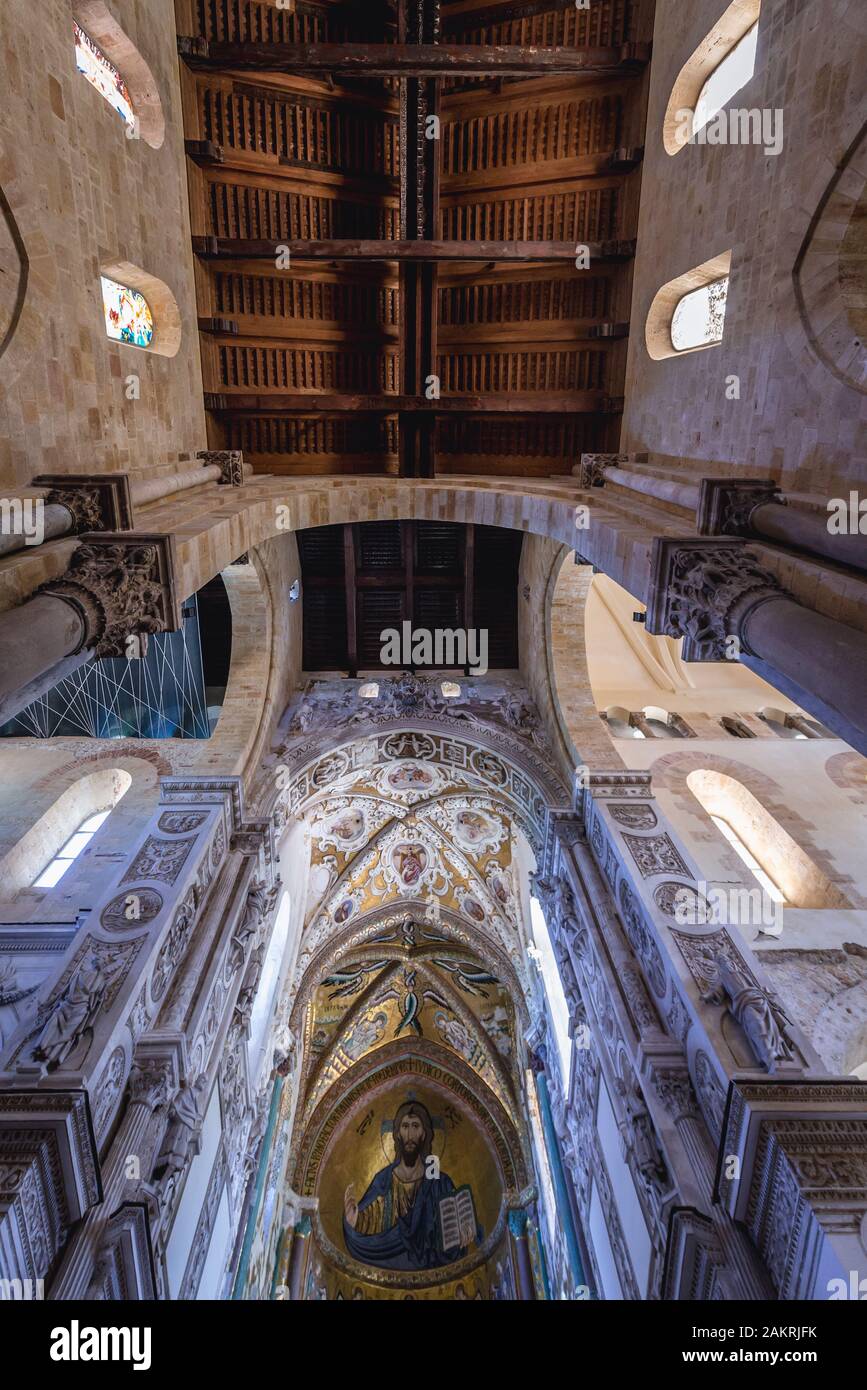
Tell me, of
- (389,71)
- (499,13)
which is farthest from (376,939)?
(499,13)

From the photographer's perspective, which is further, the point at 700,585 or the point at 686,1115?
the point at 686,1115

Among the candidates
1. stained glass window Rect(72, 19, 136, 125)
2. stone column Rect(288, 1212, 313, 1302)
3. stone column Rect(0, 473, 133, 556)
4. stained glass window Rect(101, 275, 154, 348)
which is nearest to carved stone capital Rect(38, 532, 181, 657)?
stone column Rect(0, 473, 133, 556)

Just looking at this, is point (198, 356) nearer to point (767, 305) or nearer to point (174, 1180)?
point (767, 305)

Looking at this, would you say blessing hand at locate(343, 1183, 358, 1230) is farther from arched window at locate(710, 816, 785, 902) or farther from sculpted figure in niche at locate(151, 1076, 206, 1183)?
arched window at locate(710, 816, 785, 902)

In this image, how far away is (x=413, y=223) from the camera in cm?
814

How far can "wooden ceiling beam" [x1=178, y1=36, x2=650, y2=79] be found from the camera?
7.33 metres

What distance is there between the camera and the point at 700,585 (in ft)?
14.1

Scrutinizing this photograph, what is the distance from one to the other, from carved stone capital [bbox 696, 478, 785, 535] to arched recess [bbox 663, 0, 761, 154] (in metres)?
4.61

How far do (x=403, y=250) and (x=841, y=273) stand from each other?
5.54 meters

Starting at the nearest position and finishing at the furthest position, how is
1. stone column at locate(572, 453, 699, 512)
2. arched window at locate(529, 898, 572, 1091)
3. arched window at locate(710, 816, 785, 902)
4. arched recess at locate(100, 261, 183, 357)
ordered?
stone column at locate(572, 453, 699, 512) → arched recess at locate(100, 261, 183, 357) → arched window at locate(710, 816, 785, 902) → arched window at locate(529, 898, 572, 1091)

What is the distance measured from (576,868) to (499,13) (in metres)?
10.9

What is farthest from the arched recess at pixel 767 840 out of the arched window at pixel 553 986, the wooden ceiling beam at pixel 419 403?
the wooden ceiling beam at pixel 419 403

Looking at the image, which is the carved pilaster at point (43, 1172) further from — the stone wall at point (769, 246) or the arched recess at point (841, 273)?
the arched recess at point (841, 273)

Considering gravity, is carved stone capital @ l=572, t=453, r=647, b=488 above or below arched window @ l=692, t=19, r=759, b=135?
below
